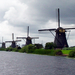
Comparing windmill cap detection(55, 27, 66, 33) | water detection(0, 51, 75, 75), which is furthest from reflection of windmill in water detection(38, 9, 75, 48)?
water detection(0, 51, 75, 75)

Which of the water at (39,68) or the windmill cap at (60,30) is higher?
the windmill cap at (60,30)

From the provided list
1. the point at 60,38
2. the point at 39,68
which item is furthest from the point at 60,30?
the point at 39,68

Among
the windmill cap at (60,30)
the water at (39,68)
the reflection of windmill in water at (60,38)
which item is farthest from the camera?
the windmill cap at (60,30)

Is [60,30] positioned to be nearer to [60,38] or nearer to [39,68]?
[60,38]

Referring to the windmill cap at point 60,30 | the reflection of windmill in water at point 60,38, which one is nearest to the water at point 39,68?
the reflection of windmill in water at point 60,38

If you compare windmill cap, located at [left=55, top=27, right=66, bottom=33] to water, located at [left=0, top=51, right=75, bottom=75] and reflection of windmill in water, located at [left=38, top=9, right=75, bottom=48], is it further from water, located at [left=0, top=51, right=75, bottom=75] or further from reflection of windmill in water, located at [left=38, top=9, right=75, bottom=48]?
water, located at [left=0, top=51, right=75, bottom=75]

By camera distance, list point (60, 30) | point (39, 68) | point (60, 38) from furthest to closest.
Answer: point (60, 30) < point (60, 38) < point (39, 68)

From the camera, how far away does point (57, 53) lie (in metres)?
57.3

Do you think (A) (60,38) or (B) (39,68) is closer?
(B) (39,68)

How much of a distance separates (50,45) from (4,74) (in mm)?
50627

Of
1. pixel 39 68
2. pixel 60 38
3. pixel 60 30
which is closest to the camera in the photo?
pixel 39 68

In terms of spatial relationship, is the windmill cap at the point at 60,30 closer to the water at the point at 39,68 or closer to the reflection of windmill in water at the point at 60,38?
the reflection of windmill in water at the point at 60,38

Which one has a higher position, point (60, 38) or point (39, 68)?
point (60, 38)

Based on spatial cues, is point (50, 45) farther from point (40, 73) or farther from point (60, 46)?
point (40, 73)
